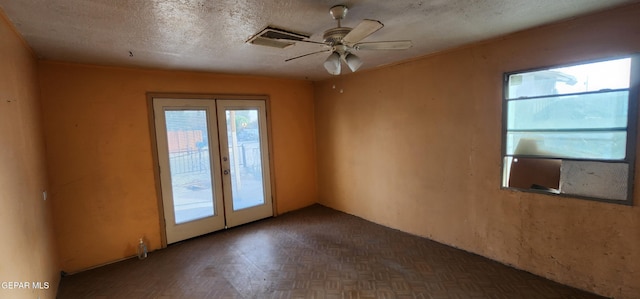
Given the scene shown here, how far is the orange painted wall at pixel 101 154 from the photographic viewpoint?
3213mm

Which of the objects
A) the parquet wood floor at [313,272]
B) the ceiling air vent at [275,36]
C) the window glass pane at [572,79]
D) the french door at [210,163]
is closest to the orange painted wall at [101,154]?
the french door at [210,163]

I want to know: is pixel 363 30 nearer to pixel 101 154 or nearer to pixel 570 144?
pixel 570 144

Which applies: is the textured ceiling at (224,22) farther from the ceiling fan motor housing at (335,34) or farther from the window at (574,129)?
the window at (574,129)

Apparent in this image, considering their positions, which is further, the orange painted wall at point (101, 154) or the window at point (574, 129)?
the orange painted wall at point (101, 154)

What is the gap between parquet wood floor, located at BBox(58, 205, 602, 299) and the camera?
2734mm

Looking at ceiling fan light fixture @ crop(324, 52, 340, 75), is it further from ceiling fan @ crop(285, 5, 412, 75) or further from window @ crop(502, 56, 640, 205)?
window @ crop(502, 56, 640, 205)

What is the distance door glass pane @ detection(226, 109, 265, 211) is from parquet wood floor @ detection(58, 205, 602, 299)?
78 centimetres

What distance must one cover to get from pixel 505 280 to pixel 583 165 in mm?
1321

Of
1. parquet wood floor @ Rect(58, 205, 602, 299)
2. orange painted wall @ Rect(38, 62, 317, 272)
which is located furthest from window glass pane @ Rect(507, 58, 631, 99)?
orange painted wall @ Rect(38, 62, 317, 272)

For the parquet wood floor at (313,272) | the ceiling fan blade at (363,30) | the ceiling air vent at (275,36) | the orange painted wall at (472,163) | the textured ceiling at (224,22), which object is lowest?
the parquet wood floor at (313,272)

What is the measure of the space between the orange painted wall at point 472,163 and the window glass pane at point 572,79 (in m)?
0.10

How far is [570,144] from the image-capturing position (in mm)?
2625

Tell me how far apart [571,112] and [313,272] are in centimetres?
301

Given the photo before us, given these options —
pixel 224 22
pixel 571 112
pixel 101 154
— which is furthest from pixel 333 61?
pixel 101 154
